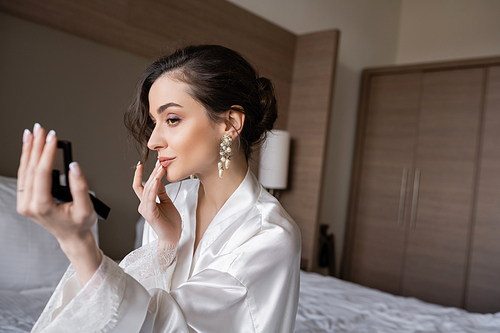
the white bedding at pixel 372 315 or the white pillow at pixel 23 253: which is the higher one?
the white pillow at pixel 23 253

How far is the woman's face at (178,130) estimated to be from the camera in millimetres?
1021

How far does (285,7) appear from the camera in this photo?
3.44 m

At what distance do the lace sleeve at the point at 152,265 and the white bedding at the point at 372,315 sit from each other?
719 millimetres

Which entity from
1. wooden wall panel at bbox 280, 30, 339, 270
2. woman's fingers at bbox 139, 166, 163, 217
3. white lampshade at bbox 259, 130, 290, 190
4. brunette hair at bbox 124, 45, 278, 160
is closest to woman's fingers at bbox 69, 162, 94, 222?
woman's fingers at bbox 139, 166, 163, 217

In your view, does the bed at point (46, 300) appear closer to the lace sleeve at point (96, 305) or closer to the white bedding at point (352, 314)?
the white bedding at point (352, 314)

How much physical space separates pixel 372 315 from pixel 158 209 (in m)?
1.30

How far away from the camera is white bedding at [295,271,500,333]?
1.72 metres

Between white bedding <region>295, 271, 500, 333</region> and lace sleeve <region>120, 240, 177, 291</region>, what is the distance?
72cm

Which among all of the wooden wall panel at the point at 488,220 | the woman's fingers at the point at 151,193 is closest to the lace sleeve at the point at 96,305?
the woman's fingers at the point at 151,193

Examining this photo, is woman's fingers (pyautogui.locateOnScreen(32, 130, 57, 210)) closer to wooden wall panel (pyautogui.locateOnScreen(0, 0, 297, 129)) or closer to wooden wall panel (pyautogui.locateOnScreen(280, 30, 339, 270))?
wooden wall panel (pyautogui.locateOnScreen(0, 0, 297, 129))

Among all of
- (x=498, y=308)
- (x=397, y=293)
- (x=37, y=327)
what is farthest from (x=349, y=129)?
(x=37, y=327)

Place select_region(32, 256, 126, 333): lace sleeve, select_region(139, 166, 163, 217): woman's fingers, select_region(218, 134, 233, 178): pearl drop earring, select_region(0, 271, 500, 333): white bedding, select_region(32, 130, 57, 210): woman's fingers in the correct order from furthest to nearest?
select_region(0, 271, 500, 333): white bedding → select_region(218, 134, 233, 178): pearl drop earring → select_region(139, 166, 163, 217): woman's fingers → select_region(32, 256, 126, 333): lace sleeve → select_region(32, 130, 57, 210): woman's fingers

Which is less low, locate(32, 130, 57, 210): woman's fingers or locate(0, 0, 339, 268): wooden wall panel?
locate(0, 0, 339, 268): wooden wall panel

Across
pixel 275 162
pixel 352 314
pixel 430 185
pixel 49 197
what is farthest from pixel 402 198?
pixel 49 197
